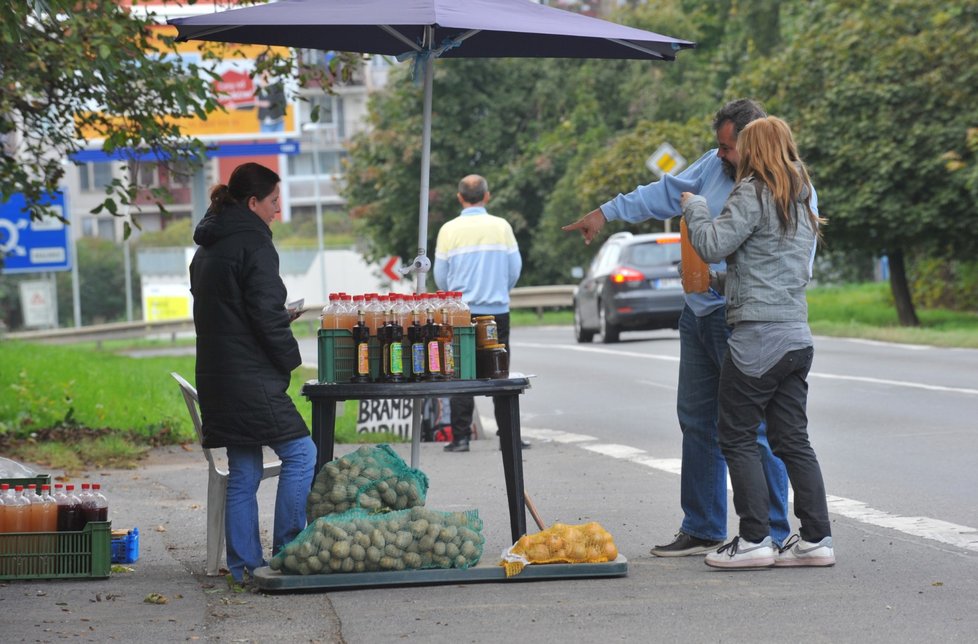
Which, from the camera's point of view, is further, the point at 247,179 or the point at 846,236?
Answer: the point at 846,236

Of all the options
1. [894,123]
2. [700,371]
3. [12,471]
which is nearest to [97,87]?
[12,471]

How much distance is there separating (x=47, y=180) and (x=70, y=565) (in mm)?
6691

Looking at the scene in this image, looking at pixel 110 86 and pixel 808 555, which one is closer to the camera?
pixel 808 555

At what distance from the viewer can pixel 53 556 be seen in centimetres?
713

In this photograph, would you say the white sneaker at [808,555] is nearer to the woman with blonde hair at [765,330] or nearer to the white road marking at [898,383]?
the woman with blonde hair at [765,330]

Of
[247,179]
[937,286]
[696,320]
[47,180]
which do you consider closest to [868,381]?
[47,180]

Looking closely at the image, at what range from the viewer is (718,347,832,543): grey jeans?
22.5 ft

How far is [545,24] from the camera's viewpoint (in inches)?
275

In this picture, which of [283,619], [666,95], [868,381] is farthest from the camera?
[666,95]

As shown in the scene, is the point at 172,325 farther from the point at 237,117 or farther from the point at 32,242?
the point at 32,242

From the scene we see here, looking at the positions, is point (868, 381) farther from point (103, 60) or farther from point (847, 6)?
point (847, 6)

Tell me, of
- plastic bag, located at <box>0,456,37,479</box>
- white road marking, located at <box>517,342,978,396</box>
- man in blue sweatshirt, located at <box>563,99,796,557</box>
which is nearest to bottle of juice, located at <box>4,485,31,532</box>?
plastic bag, located at <box>0,456,37,479</box>

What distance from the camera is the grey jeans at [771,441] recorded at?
6.85 meters

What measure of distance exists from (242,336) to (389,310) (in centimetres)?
67
